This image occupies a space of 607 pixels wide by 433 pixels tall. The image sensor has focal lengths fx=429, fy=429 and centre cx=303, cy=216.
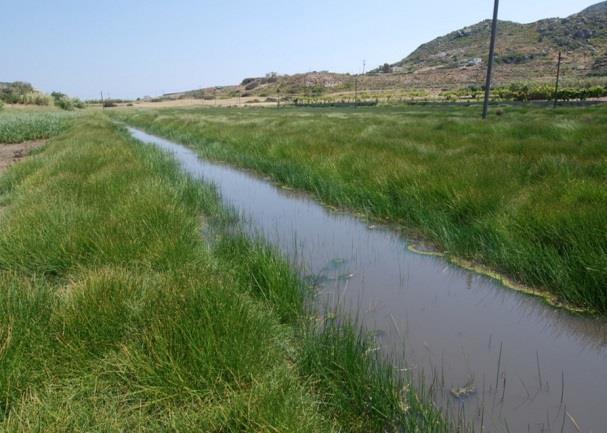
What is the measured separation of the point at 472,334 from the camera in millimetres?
A: 3330

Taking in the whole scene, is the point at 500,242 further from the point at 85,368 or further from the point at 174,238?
the point at 85,368

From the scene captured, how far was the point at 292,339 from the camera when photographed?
10.2ft

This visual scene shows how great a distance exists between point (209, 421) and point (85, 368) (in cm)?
84

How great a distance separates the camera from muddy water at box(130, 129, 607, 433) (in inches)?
97.0

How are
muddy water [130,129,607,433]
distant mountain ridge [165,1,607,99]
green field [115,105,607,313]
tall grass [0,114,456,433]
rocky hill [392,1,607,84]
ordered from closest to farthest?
tall grass [0,114,456,433] → muddy water [130,129,607,433] → green field [115,105,607,313] → rocky hill [392,1,607,84] → distant mountain ridge [165,1,607,99]

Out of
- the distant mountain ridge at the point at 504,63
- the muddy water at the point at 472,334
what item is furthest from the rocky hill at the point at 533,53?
the muddy water at the point at 472,334

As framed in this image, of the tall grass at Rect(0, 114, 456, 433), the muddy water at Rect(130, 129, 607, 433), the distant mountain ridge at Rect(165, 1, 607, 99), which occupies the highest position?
the distant mountain ridge at Rect(165, 1, 607, 99)

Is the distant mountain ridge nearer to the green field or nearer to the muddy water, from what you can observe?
the green field

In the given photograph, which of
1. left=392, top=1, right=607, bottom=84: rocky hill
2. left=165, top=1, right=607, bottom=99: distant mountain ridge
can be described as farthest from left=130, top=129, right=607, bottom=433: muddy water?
left=392, top=1, right=607, bottom=84: rocky hill

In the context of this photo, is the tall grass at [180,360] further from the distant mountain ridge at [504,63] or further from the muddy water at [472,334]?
the distant mountain ridge at [504,63]

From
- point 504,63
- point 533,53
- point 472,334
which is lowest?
point 472,334

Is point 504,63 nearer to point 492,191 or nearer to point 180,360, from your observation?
point 492,191

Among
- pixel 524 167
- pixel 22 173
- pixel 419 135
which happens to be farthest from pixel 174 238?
pixel 419 135

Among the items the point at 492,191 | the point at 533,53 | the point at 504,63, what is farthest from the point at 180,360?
the point at 533,53
